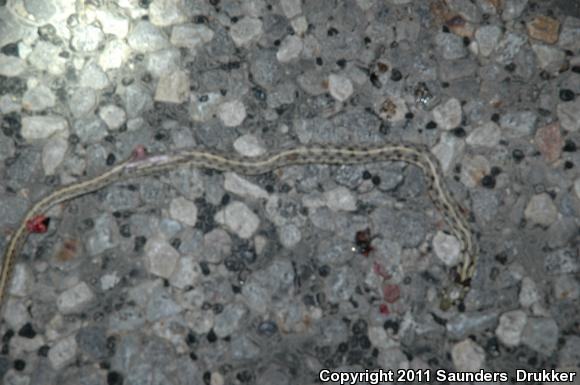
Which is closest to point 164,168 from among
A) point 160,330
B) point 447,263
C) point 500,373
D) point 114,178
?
point 114,178

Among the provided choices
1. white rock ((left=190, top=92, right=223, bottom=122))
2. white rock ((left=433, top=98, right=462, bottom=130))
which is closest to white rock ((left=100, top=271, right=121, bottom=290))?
white rock ((left=190, top=92, right=223, bottom=122))

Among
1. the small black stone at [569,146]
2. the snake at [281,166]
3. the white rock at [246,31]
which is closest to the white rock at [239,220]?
the snake at [281,166]

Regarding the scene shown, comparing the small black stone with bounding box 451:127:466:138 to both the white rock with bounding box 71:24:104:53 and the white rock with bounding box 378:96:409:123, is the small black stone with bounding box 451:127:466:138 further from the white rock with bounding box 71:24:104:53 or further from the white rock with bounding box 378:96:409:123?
the white rock with bounding box 71:24:104:53

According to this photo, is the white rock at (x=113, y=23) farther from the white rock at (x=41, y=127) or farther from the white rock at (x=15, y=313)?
the white rock at (x=15, y=313)

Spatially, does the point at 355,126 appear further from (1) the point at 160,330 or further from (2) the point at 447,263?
(1) the point at 160,330

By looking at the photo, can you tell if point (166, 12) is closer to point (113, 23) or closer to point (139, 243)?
point (113, 23)
